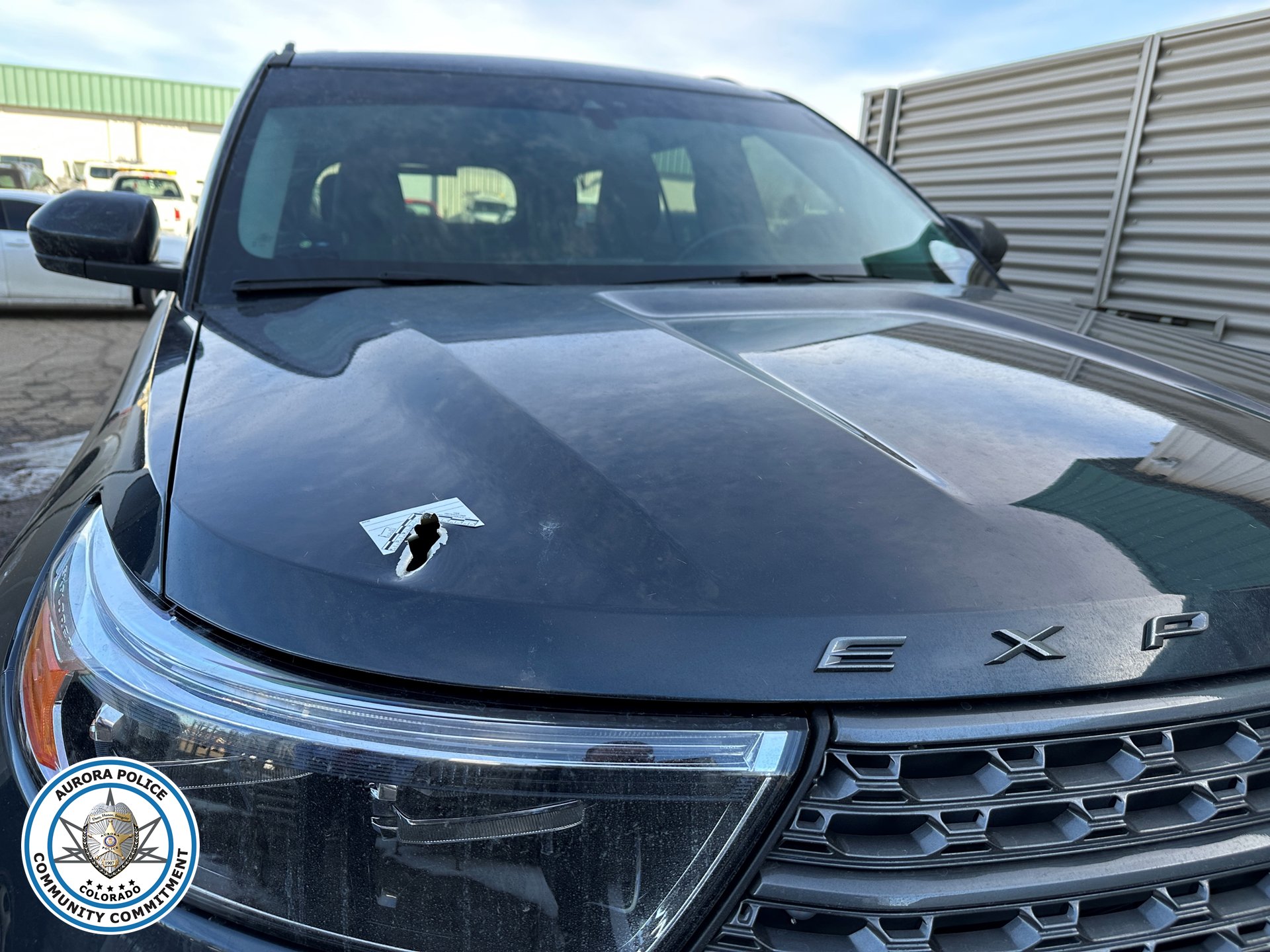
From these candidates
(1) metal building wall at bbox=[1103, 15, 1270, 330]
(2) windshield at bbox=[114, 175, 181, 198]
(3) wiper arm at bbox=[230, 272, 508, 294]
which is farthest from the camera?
(2) windshield at bbox=[114, 175, 181, 198]

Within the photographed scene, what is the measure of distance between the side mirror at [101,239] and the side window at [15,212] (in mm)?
8890

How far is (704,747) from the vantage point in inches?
30.9

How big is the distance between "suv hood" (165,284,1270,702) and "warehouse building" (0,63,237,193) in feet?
132

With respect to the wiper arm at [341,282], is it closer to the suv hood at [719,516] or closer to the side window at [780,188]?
the suv hood at [719,516]

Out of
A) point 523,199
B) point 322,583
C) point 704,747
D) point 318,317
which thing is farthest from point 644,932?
point 523,199

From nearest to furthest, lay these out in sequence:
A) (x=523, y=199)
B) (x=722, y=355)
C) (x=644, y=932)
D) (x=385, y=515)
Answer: (x=644, y=932), (x=385, y=515), (x=722, y=355), (x=523, y=199)

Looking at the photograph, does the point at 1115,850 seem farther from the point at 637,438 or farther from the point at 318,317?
the point at 318,317

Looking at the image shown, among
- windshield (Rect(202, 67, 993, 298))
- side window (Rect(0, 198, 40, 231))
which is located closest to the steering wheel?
windshield (Rect(202, 67, 993, 298))

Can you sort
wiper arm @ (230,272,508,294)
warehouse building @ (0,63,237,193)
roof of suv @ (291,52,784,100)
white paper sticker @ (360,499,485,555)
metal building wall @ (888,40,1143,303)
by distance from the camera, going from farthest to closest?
1. warehouse building @ (0,63,237,193)
2. metal building wall @ (888,40,1143,303)
3. roof of suv @ (291,52,784,100)
4. wiper arm @ (230,272,508,294)
5. white paper sticker @ (360,499,485,555)

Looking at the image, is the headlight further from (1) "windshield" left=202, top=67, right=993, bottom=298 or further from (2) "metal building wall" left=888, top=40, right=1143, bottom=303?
(2) "metal building wall" left=888, top=40, right=1143, bottom=303

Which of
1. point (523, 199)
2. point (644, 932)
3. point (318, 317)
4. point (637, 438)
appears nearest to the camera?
point (644, 932)

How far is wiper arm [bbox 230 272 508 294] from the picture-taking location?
1835mm

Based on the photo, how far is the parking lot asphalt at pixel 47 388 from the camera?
4.39m

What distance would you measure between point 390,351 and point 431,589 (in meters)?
0.67
